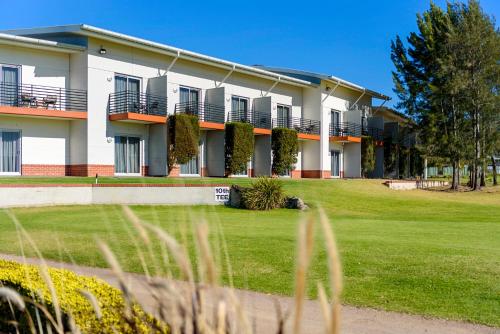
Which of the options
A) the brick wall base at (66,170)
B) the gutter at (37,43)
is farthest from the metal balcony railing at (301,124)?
the gutter at (37,43)

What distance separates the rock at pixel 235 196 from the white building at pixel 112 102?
22.0 ft

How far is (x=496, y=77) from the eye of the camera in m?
40.8

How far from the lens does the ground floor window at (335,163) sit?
4459 centimetres

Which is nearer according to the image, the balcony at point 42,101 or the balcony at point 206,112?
the balcony at point 42,101

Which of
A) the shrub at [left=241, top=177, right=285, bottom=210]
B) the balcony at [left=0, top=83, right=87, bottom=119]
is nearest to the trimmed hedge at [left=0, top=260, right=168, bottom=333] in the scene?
the shrub at [left=241, top=177, right=285, bottom=210]

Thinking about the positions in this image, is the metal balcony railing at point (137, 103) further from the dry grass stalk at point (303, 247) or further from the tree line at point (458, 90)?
the dry grass stalk at point (303, 247)

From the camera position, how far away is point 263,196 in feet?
78.5

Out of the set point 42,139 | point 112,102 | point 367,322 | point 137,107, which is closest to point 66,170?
point 42,139

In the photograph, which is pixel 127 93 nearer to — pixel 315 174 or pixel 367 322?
pixel 315 174

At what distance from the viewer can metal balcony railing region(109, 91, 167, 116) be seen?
28734 millimetres

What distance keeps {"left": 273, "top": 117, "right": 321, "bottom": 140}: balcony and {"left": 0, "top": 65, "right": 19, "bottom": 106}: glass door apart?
17838mm

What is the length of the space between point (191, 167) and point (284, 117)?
9656 millimetres

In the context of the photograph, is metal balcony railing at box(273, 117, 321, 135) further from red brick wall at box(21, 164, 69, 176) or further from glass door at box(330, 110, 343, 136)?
red brick wall at box(21, 164, 69, 176)

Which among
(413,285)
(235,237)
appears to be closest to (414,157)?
(235,237)
